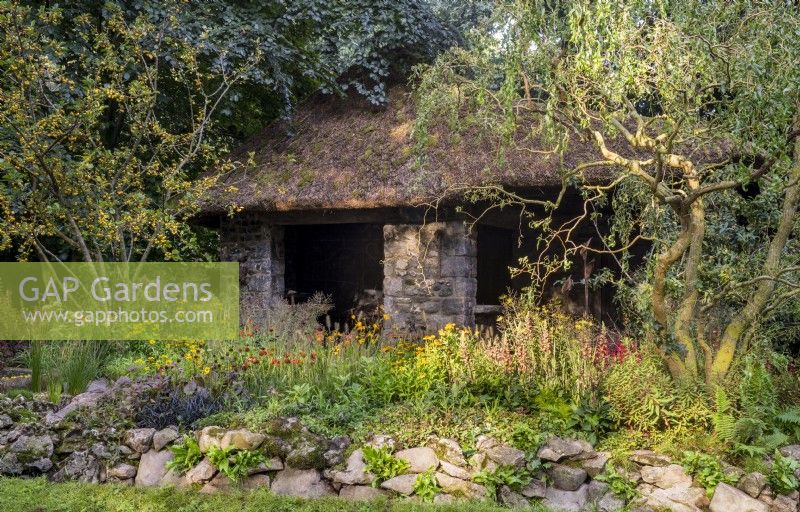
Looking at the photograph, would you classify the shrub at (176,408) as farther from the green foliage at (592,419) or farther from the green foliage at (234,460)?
the green foliage at (592,419)

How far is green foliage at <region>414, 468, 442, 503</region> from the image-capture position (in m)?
4.34

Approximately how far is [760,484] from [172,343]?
5.38 meters

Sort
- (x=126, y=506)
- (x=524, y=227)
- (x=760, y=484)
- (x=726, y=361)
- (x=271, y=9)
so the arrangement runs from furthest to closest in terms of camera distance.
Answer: (x=271, y=9), (x=524, y=227), (x=726, y=361), (x=126, y=506), (x=760, y=484)

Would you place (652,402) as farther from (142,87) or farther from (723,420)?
(142,87)

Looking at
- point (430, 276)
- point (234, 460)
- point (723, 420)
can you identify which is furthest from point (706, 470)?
point (430, 276)

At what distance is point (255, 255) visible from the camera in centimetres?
912

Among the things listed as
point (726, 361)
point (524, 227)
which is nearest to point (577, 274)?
point (524, 227)

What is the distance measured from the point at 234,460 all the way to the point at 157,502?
1.76 ft

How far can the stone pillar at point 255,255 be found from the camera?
9000 millimetres

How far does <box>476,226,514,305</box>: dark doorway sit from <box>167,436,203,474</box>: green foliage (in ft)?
19.3

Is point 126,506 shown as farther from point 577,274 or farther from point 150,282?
point 577,274

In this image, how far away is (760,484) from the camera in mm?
4035

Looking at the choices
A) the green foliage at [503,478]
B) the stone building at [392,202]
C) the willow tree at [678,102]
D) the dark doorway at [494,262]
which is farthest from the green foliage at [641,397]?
the dark doorway at [494,262]

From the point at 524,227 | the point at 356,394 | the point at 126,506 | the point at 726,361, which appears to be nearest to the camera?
the point at 126,506
